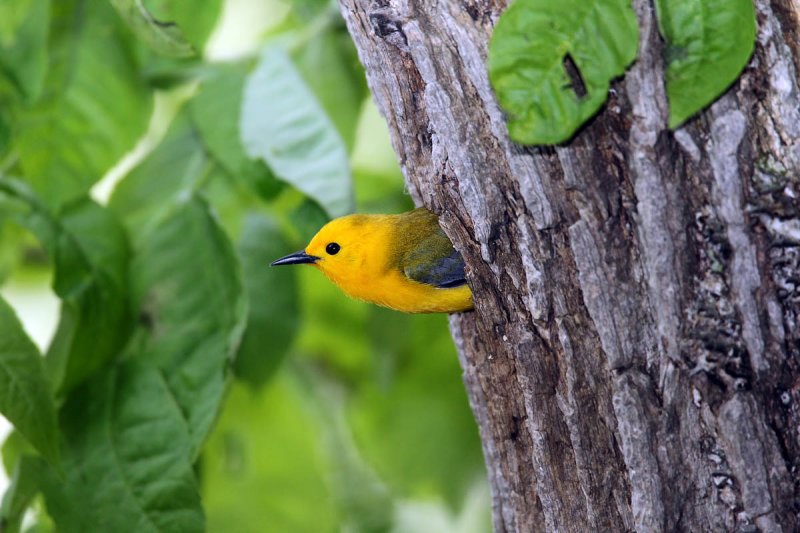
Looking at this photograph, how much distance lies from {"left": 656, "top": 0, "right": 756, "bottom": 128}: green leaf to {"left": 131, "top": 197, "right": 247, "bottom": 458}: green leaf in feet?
4.66

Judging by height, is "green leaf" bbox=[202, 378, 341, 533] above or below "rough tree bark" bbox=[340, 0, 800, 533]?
below

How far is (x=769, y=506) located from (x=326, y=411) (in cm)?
277

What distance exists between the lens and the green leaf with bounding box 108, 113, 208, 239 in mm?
3121

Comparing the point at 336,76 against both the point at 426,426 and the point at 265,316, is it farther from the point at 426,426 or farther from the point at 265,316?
the point at 426,426

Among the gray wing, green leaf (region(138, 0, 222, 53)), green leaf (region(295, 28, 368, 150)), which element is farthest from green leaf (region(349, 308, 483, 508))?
green leaf (region(138, 0, 222, 53))

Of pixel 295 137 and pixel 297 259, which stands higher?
pixel 295 137

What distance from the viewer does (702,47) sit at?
1.53 metres

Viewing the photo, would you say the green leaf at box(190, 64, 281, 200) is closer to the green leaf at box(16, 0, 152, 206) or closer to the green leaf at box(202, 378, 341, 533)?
the green leaf at box(16, 0, 152, 206)

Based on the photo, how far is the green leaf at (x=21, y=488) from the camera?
2432 mm

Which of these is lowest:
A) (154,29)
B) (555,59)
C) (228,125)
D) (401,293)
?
(401,293)

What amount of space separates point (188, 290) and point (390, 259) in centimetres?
64

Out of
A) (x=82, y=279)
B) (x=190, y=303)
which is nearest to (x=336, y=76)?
(x=190, y=303)

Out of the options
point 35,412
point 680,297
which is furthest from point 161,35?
point 680,297

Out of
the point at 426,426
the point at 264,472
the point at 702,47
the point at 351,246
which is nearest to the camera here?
the point at 702,47
